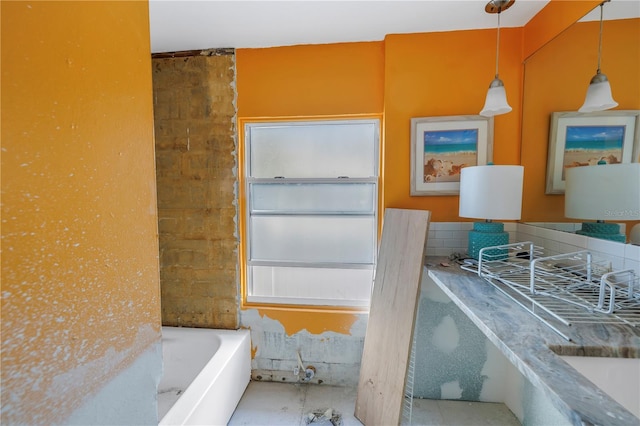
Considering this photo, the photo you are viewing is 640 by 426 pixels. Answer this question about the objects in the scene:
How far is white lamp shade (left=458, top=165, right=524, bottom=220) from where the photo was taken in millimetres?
1531

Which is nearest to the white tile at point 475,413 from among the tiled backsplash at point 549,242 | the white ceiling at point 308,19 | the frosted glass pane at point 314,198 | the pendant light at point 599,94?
the tiled backsplash at point 549,242

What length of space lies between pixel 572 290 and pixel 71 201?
1773 mm

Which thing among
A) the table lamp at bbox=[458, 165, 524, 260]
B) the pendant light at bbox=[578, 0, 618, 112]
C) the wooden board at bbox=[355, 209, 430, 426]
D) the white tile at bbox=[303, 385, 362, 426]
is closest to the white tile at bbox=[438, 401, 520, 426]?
the wooden board at bbox=[355, 209, 430, 426]

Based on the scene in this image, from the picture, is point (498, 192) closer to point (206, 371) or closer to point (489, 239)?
point (489, 239)

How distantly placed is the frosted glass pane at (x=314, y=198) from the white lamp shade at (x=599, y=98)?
1.34 metres

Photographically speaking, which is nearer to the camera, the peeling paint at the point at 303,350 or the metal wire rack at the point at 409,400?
the metal wire rack at the point at 409,400

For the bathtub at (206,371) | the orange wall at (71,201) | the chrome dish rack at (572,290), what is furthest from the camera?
the bathtub at (206,371)

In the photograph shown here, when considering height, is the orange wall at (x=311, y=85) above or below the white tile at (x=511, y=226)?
above

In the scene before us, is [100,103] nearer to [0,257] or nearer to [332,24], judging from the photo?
[0,257]

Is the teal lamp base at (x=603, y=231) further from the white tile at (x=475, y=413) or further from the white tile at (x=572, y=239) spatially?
the white tile at (x=475, y=413)

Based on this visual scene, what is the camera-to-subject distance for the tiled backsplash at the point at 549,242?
1.24 meters

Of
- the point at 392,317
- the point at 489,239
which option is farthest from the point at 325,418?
the point at 489,239

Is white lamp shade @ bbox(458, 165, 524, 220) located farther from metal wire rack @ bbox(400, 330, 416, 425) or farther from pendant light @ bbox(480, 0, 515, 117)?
metal wire rack @ bbox(400, 330, 416, 425)

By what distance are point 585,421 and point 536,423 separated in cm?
162
